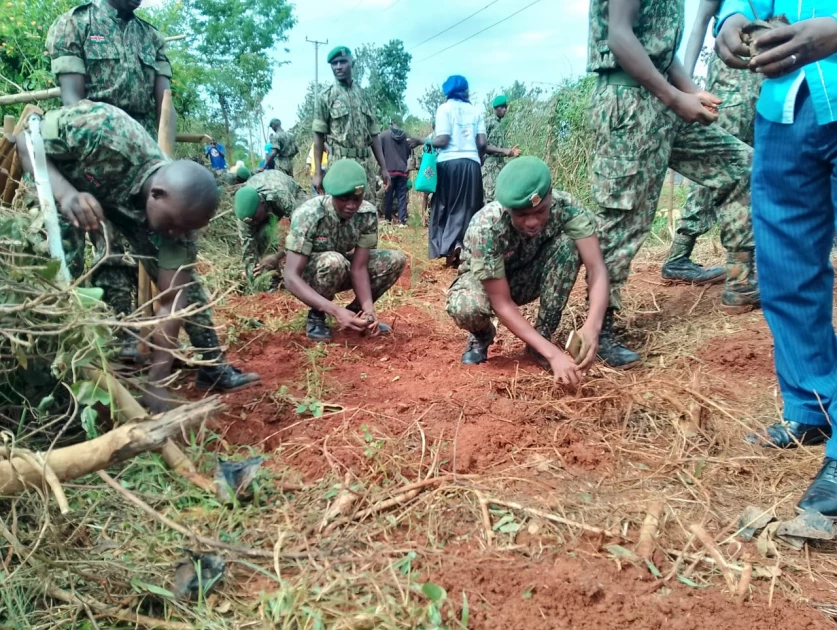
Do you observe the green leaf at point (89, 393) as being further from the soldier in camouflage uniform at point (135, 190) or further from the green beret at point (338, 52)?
the green beret at point (338, 52)

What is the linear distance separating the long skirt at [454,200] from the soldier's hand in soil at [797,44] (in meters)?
3.91

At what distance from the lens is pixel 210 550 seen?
159 centimetres

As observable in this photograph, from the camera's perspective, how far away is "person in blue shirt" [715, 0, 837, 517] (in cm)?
170

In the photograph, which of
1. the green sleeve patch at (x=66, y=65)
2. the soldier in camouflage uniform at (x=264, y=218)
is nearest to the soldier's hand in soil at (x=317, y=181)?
the soldier in camouflage uniform at (x=264, y=218)

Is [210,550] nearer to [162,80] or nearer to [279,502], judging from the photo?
[279,502]

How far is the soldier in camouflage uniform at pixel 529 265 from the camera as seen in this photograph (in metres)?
2.43

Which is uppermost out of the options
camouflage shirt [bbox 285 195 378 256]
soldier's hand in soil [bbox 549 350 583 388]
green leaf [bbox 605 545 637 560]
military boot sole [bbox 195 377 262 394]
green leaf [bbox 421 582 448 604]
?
camouflage shirt [bbox 285 195 378 256]

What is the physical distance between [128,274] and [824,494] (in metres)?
2.93

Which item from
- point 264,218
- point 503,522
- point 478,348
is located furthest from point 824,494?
point 264,218

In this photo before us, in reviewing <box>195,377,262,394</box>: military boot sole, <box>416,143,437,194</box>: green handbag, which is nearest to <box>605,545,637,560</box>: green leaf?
<box>195,377,262,394</box>: military boot sole

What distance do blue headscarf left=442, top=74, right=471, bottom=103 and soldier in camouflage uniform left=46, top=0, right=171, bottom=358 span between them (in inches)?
114

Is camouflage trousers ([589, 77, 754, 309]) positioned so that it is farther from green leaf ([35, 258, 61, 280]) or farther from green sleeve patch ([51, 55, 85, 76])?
green sleeve patch ([51, 55, 85, 76])

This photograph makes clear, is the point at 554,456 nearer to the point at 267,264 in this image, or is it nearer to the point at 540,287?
the point at 540,287

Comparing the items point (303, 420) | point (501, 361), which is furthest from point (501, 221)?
point (303, 420)
